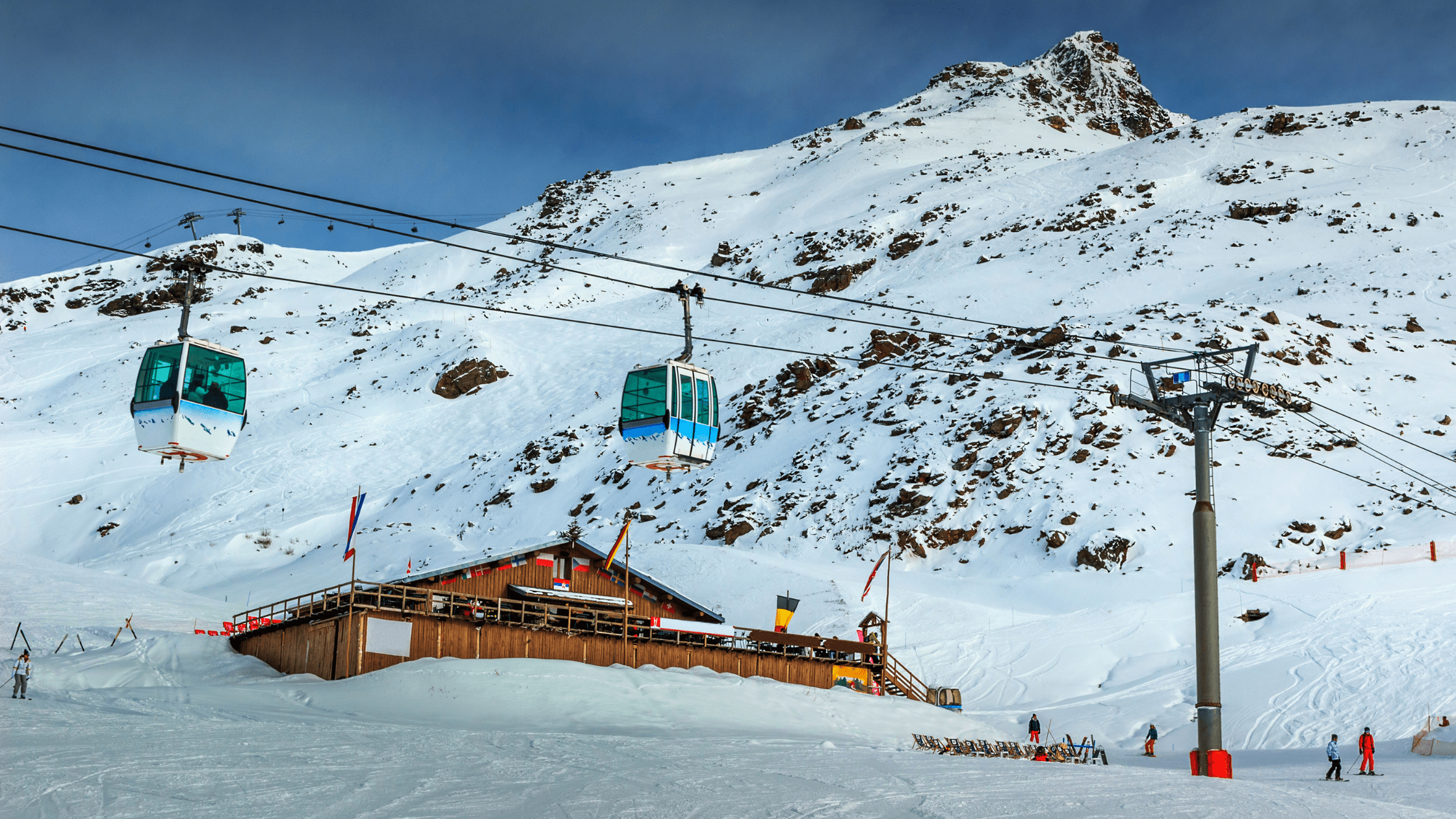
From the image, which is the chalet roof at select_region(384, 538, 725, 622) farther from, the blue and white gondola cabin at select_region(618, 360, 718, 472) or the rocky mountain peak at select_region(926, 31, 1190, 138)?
the rocky mountain peak at select_region(926, 31, 1190, 138)

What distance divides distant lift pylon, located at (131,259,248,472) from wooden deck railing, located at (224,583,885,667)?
1044cm

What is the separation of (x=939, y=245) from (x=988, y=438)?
154 feet

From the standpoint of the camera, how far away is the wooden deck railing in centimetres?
3055

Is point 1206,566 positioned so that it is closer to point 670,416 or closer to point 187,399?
point 670,416

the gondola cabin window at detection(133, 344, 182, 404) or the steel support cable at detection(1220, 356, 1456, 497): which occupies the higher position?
the steel support cable at detection(1220, 356, 1456, 497)

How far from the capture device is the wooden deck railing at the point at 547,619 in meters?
30.5

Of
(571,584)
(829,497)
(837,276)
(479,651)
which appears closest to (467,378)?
(837,276)

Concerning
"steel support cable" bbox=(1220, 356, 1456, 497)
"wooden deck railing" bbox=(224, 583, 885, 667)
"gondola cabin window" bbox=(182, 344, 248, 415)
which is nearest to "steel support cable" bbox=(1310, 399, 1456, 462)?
"steel support cable" bbox=(1220, 356, 1456, 497)

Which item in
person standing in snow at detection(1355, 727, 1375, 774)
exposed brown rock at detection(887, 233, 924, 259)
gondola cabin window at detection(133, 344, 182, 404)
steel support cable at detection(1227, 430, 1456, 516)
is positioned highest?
exposed brown rock at detection(887, 233, 924, 259)

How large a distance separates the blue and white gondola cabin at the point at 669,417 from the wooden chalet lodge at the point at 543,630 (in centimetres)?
1056

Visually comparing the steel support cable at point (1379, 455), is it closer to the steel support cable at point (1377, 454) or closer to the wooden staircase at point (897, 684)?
the steel support cable at point (1377, 454)

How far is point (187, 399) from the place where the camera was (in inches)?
722

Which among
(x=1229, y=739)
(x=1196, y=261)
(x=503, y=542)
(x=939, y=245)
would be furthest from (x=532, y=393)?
(x=1229, y=739)

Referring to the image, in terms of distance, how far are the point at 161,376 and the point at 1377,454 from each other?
55615 millimetres
